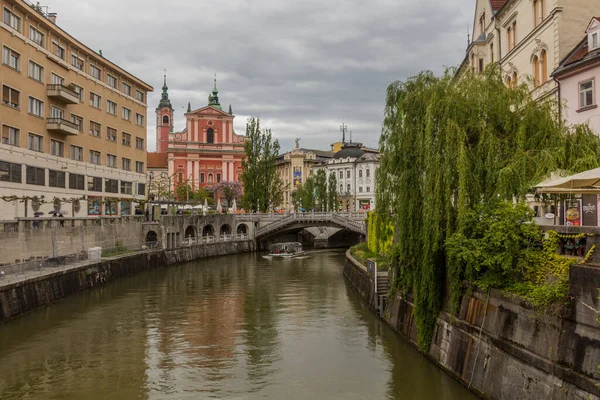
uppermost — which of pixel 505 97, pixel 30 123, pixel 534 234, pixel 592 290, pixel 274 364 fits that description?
pixel 30 123

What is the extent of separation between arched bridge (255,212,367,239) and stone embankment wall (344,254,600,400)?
49235mm

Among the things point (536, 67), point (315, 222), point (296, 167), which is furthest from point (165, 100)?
point (536, 67)

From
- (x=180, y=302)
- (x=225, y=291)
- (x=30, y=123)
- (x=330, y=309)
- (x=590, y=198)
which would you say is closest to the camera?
(x=590, y=198)

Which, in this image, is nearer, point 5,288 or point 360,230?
point 5,288

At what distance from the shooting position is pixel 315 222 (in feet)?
245

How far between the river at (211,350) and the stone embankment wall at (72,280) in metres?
0.62

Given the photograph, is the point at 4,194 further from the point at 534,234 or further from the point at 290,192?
the point at 290,192

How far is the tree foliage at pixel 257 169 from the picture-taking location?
84.2 meters

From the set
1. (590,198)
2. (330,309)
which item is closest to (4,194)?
(330,309)

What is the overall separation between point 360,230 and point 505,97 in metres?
49.3

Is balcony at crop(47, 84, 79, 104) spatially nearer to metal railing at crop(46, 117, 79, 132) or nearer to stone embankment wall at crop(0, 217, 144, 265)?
metal railing at crop(46, 117, 79, 132)

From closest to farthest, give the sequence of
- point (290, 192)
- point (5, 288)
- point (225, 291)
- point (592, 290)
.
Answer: point (592, 290), point (5, 288), point (225, 291), point (290, 192)

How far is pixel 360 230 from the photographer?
230ft

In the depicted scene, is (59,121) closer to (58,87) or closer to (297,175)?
(58,87)
